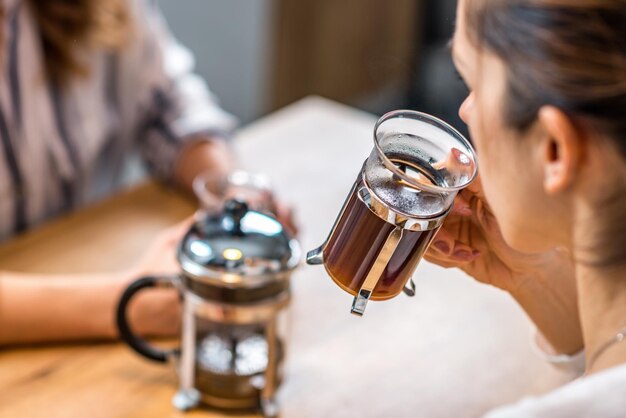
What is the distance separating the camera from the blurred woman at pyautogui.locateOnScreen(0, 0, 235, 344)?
1.35 m

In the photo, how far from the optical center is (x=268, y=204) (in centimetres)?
116

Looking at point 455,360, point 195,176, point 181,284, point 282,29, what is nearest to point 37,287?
point 181,284

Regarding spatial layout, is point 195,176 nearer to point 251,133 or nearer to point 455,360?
point 251,133

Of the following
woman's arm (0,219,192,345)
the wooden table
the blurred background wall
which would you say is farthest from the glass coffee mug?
the blurred background wall

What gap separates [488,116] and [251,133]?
984 millimetres

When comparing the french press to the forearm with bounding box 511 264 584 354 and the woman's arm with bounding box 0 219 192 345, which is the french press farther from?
the forearm with bounding box 511 264 584 354

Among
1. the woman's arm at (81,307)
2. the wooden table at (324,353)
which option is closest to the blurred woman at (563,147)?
the wooden table at (324,353)

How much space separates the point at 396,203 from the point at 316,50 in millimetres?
2363

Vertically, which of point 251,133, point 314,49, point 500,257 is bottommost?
point 314,49

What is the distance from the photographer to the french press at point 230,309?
892 mm

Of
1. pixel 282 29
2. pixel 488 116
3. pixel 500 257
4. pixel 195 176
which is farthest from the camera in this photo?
pixel 282 29

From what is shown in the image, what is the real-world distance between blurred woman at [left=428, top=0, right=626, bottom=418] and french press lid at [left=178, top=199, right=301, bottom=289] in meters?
0.24

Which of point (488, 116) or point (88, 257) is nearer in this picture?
point (488, 116)

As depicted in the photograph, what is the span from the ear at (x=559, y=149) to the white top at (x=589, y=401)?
0.13 metres
